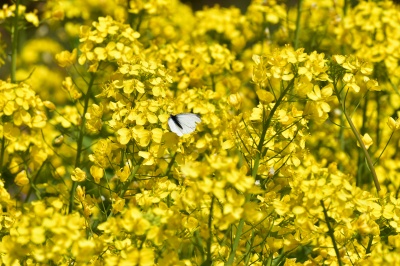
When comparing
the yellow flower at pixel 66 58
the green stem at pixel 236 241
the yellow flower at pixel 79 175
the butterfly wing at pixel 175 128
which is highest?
the butterfly wing at pixel 175 128

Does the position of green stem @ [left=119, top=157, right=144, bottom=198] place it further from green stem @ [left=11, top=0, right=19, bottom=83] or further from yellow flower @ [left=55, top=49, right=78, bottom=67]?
green stem @ [left=11, top=0, right=19, bottom=83]

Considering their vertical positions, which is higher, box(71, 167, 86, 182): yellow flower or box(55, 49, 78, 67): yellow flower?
box(55, 49, 78, 67): yellow flower

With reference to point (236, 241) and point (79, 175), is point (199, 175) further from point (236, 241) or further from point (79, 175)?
point (79, 175)

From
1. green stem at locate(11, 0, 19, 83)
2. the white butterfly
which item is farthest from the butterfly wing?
green stem at locate(11, 0, 19, 83)

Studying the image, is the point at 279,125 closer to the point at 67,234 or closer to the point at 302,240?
the point at 302,240

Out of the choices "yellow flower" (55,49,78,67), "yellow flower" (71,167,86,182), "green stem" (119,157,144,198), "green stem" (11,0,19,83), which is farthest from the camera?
"green stem" (11,0,19,83)

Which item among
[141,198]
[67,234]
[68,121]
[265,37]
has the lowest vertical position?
[265,37]

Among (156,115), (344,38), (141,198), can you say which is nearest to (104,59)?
(156,115)

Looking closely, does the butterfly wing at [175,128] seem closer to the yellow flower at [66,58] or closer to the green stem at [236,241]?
the green stem at [236,241]

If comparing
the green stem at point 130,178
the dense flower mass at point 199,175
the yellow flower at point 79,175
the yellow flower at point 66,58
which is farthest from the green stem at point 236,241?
the yellow flower at point 66,58

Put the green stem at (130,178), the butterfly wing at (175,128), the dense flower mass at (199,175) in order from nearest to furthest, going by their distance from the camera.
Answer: the dense flower mass at (199,175), the butterfly wing at (175,128), the green stem at (130,178)

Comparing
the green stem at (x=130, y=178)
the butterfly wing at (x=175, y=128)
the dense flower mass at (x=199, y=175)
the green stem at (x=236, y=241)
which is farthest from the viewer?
the green stem at (x=130, y=178)
